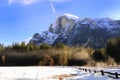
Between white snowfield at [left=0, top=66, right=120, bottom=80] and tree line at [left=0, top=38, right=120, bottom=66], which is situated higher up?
tree line at [left=0, top=38, right=120, bottom=66]

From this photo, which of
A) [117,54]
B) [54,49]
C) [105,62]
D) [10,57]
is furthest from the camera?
[54,49]

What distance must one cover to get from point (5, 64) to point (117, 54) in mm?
64028

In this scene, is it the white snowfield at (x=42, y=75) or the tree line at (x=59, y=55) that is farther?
the tree line at (x=59, y=55)

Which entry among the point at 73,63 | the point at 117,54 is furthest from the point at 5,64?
the point at 117,54

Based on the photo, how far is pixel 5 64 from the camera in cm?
16438

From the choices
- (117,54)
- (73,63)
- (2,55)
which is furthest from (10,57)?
(117,54)

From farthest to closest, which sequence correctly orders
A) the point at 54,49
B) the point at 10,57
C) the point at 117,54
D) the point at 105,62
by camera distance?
1. the point at 54,49
2. the point at 10,57
3. the point at 105,62
4. the point at 117,54

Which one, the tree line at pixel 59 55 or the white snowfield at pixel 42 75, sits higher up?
the tree line at pixel 59 55

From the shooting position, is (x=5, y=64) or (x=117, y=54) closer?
(x=117, y=54)

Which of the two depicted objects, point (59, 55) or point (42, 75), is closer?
point (42, 75)

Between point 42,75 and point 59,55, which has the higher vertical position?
point 59,55

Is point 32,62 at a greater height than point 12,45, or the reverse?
point 12,45

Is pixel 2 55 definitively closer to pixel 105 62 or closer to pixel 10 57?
pixel 10 57

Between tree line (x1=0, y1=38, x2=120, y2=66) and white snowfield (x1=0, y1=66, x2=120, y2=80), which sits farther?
tree line (x1=0, y1=38, x2=120, y2=66)
